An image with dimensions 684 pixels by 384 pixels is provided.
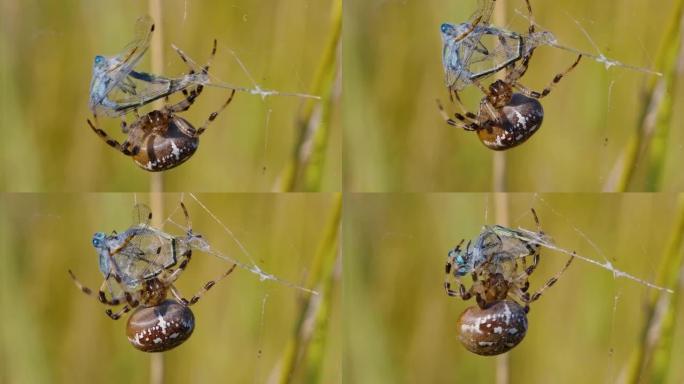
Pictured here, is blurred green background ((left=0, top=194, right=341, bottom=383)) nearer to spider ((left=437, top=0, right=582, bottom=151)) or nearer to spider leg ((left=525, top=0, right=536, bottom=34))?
spider ((left=437, top=0, right=582, bottom=151))

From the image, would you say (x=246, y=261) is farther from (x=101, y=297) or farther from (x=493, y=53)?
(x=493, y=53)

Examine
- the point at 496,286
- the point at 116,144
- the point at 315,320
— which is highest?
the point at 116,144

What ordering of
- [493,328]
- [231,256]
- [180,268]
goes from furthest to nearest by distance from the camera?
Answer: [231,256], [180,268], [493,328]

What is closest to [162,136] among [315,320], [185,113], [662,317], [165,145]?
[165,145]

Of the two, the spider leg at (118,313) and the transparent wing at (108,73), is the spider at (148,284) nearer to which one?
the spider leg at (118,313)

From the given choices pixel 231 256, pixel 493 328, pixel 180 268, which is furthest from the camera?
pixel 231 256

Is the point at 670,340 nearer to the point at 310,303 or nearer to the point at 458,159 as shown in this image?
the point at 458,159
